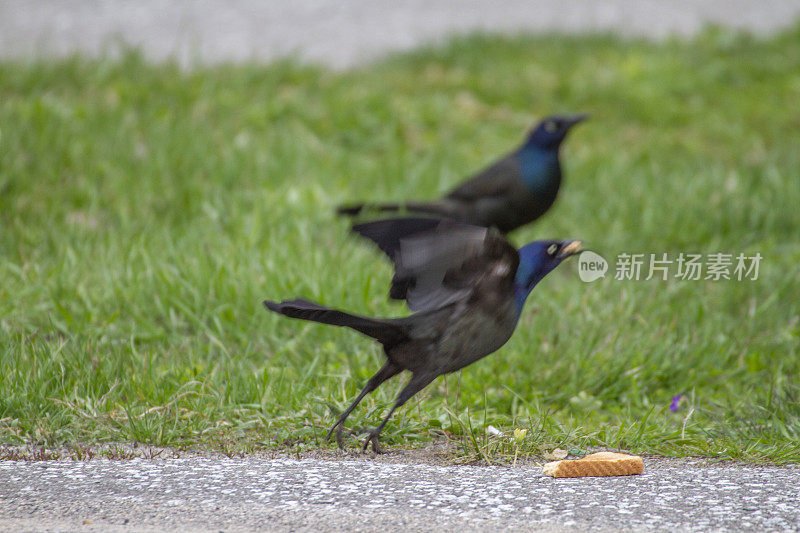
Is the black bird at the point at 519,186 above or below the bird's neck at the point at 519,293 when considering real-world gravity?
above

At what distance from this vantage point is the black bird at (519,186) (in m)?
4.84

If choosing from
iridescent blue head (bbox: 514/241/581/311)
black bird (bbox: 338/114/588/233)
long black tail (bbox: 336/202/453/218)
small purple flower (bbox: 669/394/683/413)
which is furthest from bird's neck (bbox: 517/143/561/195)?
iridescent blue head (bbox: 514/241/581/311)

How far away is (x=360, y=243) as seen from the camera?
5.08 meters

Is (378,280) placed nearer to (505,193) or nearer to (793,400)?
(505,193)

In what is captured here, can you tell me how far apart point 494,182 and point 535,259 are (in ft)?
6.86

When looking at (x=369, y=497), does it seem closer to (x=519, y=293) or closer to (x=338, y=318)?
(x=338, y=318)

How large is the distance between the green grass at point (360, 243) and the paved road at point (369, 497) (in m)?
0.30

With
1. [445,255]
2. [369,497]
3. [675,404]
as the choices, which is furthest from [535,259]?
[675,404]

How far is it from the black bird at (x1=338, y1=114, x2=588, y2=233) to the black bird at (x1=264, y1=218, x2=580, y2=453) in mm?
1918

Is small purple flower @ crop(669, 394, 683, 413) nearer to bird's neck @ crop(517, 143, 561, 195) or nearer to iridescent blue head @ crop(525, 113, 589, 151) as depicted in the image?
bird's neck @ crop(517, 143, 561, 195)

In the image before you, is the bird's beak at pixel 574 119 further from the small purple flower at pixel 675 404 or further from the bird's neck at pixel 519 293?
the bird's neck at pixel 519 293

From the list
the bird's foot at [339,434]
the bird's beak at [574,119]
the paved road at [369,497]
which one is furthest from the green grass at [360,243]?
the bird's beak at [574,119]

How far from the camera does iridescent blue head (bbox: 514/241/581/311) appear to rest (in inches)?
113

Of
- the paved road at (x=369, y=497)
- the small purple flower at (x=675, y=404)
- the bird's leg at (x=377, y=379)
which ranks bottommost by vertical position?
the paved road at (x=369, y=497)
